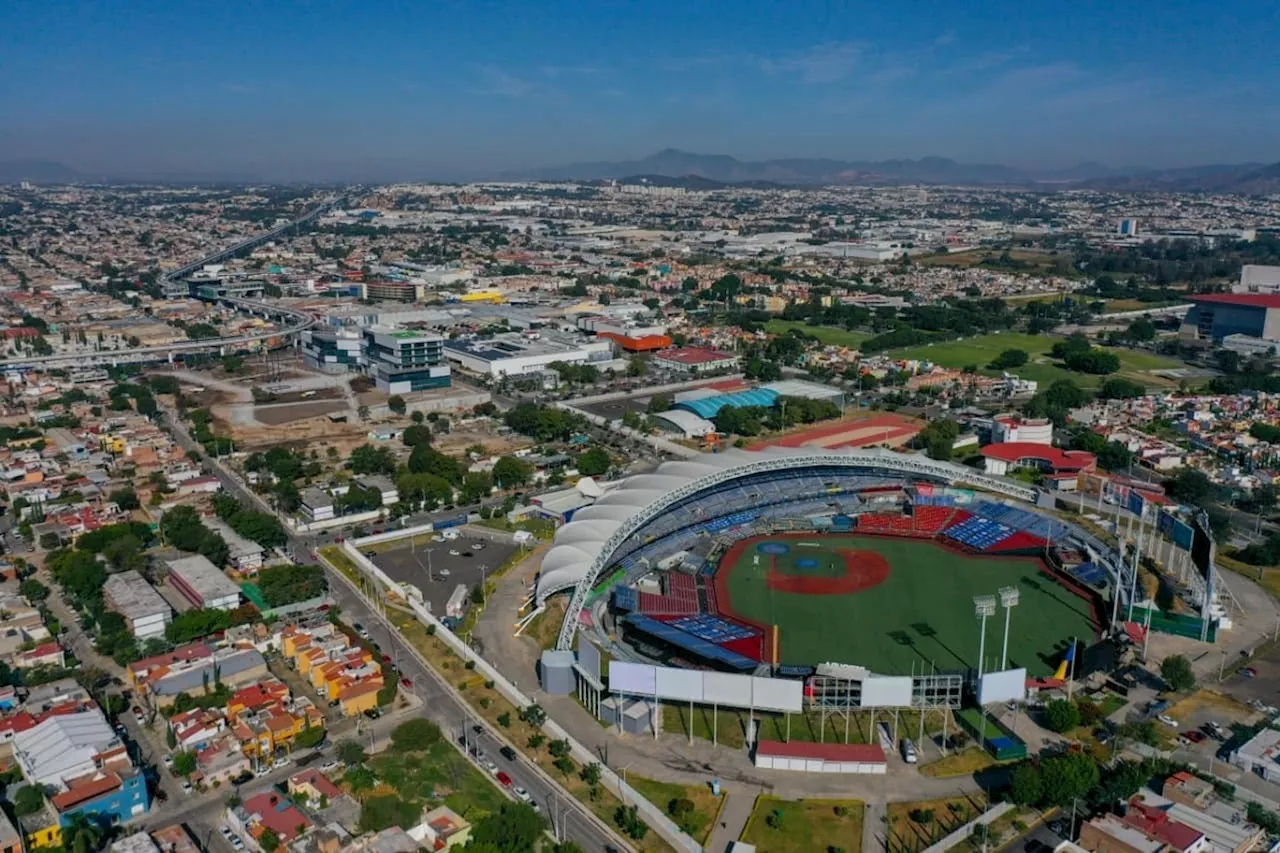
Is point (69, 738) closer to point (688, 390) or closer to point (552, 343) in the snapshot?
point (688, 390)

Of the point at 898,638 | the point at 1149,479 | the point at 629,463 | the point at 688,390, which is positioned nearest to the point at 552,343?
the point at 688,390

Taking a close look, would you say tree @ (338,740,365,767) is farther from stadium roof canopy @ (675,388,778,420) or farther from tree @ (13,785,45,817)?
stadium roof canopy @ (675,388,778,420)

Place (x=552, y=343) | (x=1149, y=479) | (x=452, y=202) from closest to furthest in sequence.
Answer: (x=1149, y=479), (x=552, y=343), (x=452, y=202)

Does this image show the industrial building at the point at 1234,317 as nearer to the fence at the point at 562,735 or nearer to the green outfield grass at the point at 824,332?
the green outfield grass at the point at 824,332

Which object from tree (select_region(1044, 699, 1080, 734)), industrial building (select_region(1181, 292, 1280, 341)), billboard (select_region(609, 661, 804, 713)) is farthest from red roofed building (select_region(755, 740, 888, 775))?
industrial building (select_region(1181, 292, 1280, 341))

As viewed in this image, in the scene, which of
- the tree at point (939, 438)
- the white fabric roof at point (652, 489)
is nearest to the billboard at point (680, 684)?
the white fabric roof at point (652, 489)
